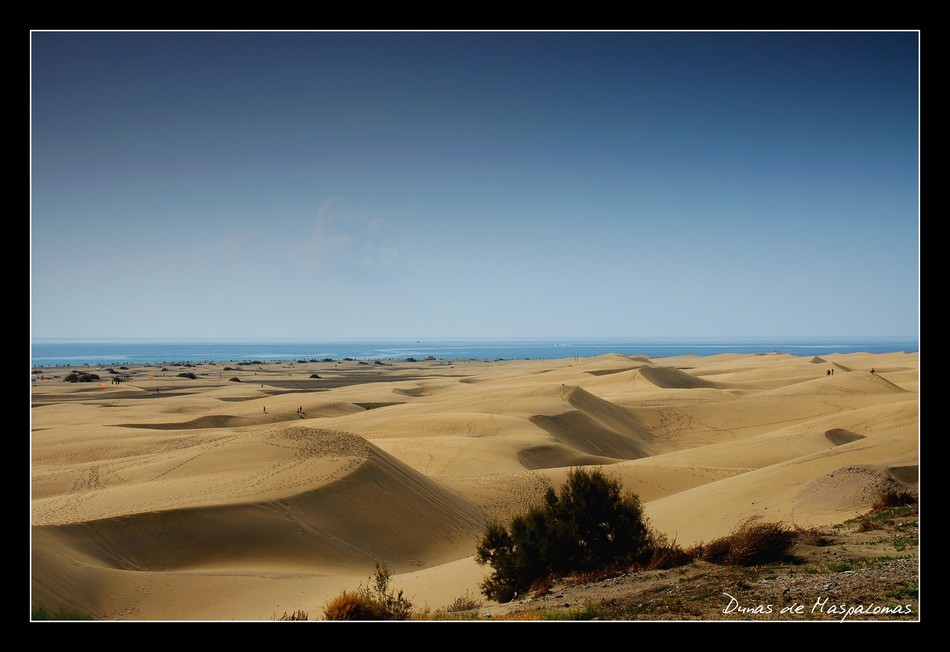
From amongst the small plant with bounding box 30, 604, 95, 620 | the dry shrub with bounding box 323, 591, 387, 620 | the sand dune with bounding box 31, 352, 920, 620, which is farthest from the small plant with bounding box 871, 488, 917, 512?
the small plant with bounding box 30, 604, 95, 620

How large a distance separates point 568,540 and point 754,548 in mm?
2616

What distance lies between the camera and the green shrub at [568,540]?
9.29m

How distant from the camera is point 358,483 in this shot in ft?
51.7

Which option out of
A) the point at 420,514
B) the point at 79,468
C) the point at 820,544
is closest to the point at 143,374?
the point at 79,468

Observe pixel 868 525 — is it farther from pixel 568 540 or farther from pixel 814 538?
pixel 568 540


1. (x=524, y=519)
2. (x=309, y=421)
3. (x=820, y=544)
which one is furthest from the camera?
(x=309, y=421)

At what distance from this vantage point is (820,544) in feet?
28.9

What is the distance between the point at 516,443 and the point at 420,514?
34.0 ft

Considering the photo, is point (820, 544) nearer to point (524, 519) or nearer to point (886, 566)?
point (886, 566)

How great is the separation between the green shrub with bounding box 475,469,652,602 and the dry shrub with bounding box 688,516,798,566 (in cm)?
110

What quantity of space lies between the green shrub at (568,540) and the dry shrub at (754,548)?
3.61ft

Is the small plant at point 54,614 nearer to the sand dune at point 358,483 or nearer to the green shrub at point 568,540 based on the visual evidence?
the sand dune at point 358,483

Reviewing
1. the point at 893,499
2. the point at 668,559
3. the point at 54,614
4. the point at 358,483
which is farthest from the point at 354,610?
the point at 893,499

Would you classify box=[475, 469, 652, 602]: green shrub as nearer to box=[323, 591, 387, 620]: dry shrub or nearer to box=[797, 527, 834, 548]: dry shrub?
box=[797, 527, 834, 548]: dry shrub
